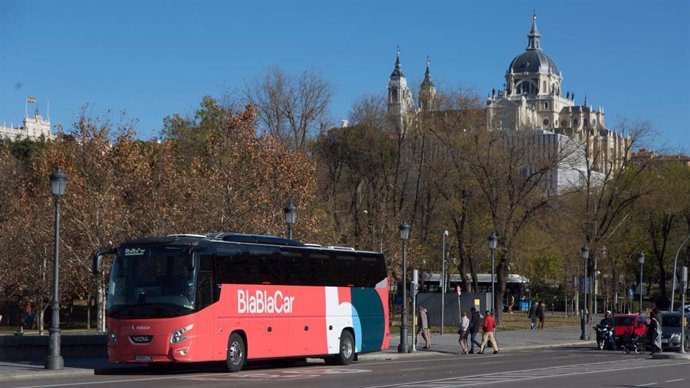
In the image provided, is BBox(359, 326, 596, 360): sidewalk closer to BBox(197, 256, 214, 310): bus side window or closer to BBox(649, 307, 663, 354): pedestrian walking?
BBox(649, 307, 663, 354): pedestrian walking

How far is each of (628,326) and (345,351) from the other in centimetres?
1850

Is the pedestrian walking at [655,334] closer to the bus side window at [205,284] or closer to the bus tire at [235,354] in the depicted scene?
the bus tire at [235,354]

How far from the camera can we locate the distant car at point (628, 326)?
46.6 m

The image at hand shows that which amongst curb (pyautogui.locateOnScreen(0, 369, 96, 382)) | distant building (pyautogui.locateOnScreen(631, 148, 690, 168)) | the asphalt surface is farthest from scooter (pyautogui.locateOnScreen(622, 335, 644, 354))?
distant building (pyautogui.locateOnScreen(631, 148, 690, 168))

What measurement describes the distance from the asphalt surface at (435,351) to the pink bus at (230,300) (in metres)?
1.77

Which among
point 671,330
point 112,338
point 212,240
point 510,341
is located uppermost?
point 212,240

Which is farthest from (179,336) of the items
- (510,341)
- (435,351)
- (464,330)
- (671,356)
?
(510,341)

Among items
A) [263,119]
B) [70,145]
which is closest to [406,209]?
[263,119]

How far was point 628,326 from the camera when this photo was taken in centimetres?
4759

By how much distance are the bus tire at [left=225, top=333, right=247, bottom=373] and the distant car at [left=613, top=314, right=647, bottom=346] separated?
22548 millimetres

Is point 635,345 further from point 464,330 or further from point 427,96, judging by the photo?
point 427,96

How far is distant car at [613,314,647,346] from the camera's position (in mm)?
46625

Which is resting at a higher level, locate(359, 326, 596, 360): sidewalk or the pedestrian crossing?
the pedestrian crossing

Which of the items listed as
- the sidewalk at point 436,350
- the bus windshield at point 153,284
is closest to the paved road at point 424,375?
the sidewalk at point 436,350
